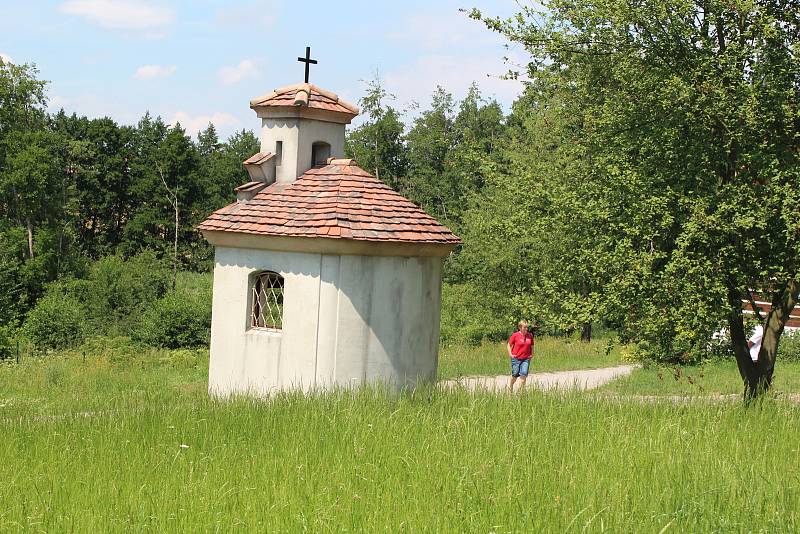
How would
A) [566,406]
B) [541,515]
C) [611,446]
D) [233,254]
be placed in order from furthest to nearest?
1. [233,254]
2. [566,406]
3. [611,446]
4. [541,515]

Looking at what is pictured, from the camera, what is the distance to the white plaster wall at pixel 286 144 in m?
13.3

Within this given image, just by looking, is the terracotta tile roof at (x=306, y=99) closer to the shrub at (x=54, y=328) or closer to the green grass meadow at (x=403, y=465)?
the green grass meadow at (x=403, y=465)

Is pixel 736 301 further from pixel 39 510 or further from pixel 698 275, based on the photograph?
pixel 39 510

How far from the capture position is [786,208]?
35.6ft

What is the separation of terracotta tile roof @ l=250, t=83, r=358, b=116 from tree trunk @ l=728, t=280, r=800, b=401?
630cm

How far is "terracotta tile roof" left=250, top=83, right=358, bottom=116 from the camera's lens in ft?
43.9

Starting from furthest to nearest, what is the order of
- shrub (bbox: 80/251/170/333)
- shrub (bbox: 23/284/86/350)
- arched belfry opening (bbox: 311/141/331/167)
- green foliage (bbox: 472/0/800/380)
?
shrub (bbox: 80/251/170/333), shrub (bbox: 23/284/86/350), arched belfry opening (bbox: 311/141/331/167), green foliage (bbox: 472/0/800/380)

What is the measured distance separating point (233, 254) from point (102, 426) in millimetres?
3744

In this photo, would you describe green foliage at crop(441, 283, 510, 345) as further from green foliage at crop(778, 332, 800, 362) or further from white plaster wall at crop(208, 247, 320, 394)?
white plaster wall at crop(208, 247, 320, 394)

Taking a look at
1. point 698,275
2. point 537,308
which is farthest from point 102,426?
point 698,275

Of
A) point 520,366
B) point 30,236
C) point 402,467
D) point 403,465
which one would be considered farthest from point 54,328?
point 402,467

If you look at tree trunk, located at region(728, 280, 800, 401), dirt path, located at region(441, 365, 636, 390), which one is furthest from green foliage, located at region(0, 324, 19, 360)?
tree trunk, located at region(728, 280, 800, 401)

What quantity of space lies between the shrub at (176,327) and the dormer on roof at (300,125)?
1528 centimetres

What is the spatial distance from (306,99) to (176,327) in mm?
16260
